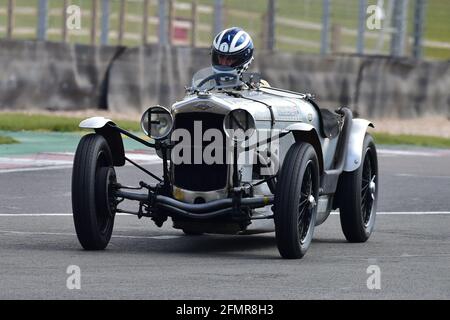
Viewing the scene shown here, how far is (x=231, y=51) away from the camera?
11.2 metres

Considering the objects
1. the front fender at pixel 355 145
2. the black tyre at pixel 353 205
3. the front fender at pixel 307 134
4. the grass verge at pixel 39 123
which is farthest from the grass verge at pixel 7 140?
the front fender at pixel 307 134

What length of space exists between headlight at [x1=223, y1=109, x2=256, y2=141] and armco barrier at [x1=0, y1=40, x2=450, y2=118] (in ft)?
41.9

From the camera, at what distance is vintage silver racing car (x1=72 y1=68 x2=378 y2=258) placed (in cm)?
1009

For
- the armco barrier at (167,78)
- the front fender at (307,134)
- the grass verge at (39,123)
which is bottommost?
the grass verge at (39,123)

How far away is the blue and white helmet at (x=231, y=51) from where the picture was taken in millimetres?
11180

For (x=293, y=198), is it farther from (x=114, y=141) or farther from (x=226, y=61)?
(x=226, y=61)

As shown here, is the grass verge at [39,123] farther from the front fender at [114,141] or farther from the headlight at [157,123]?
the headlight at [157,123]

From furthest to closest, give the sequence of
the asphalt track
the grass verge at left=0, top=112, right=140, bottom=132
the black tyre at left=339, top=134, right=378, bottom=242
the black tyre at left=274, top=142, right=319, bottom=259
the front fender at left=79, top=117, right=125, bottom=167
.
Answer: the grass verge at left=0, top=112, right=140, bottom=132 < the black tyre at left=339, top=134, right=378, bottom=242 < the front fender at left=79, top=117, right=125, bottom=167 < the black tyre at left=274, top=142, right=319, bottom=259 < the asphalt track

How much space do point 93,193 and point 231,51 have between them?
1758 millimetres

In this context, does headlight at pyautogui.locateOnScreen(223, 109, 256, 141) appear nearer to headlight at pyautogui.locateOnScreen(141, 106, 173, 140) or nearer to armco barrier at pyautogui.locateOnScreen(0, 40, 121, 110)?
headlight at pyautogui.locateOnScreen(141, 106, 173, 140)

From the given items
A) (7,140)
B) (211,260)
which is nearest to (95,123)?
(211,260)

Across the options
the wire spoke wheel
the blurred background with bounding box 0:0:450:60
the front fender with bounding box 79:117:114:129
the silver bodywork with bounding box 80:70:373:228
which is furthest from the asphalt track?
the blurred background with bounding box 0:0:450:60

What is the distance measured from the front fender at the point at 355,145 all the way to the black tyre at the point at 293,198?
3.76 feet
